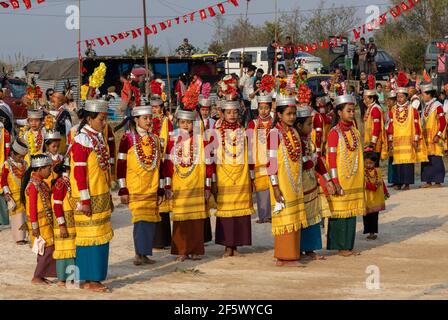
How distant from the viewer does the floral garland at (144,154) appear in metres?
11.2

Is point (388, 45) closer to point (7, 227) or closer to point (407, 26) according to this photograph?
point (407, 26)

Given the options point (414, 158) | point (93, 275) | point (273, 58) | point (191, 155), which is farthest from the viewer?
point (273, 58)

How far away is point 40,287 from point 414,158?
904 centimetres

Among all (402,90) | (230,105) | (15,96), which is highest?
(15,96)

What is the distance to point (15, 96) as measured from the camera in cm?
3012

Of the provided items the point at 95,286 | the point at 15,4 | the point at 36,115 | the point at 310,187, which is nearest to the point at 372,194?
the point at 310,187

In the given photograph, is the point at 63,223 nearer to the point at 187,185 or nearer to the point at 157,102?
the point at 187,185

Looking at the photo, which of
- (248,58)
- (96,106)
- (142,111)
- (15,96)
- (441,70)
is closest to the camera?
(96,106)

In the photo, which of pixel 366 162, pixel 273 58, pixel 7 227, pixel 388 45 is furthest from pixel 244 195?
pixel 388 45

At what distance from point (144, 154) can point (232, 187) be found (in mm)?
1193

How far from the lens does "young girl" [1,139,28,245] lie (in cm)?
1324

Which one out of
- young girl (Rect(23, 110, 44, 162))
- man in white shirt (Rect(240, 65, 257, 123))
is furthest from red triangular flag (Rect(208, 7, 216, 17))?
young girl (Rect(23, 110, 44, 162))

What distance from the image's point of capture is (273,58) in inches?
1118

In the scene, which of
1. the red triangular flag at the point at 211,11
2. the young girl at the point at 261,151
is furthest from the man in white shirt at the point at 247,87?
the young girl at the point at 261,151
